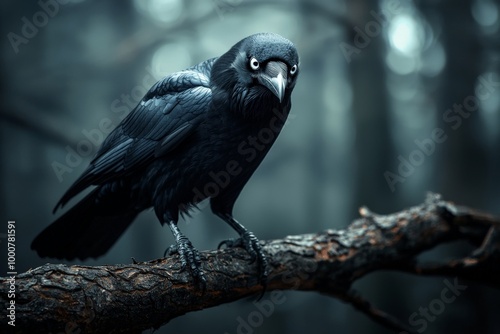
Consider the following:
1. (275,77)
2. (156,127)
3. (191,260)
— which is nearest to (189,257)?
(191,260)

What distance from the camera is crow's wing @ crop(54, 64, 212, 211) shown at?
6.33 ft

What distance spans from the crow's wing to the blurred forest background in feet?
2.83

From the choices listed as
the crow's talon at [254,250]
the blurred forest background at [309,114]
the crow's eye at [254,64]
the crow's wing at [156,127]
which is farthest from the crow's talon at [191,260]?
the blurred forest background at [309,114]

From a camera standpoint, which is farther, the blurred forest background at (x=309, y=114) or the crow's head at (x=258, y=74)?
the blurred forest background at (x=309, y=114)

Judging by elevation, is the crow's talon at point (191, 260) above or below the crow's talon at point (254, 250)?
below

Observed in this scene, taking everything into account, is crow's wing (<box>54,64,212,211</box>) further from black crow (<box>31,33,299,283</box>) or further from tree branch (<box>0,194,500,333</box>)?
tree branch (<box>0,194,500,333</box>)

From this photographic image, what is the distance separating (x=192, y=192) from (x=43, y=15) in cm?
177

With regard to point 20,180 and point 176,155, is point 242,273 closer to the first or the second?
point 176,155

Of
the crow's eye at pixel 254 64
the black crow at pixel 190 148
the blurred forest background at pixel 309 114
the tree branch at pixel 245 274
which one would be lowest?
the tree branch at pixel 245 274

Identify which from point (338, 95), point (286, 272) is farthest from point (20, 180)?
point (338, 95)

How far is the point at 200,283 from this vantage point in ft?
5.59

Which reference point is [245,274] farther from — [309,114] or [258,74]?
[309,114]

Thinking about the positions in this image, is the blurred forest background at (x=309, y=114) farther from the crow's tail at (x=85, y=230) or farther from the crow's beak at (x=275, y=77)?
the crow's beak at (x=275, y=77)

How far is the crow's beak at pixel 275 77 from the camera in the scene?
169 cm
